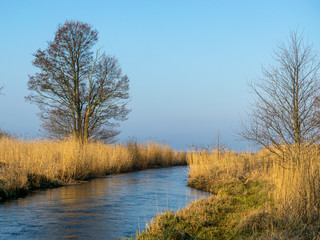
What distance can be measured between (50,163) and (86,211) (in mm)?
5794

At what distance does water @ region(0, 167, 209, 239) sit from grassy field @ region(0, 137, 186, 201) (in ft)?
2.41

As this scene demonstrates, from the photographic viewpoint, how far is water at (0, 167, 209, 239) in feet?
20.7

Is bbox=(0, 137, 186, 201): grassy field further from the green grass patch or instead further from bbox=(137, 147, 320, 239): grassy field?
bbox=(137, 147, 320, 239): grassy field

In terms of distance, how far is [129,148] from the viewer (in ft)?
71.7

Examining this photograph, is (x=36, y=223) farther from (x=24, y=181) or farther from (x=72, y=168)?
(x=72, y=168)

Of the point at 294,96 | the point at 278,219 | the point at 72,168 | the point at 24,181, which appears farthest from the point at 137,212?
the point at 72,168

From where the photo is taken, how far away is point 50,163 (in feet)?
43.9

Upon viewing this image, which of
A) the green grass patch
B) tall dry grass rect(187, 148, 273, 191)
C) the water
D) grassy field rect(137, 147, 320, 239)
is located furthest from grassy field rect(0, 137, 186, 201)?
grassy field rect(137, 147, 320, 239)

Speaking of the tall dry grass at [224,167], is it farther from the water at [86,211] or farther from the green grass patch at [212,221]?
the green grass patch at [212,221]

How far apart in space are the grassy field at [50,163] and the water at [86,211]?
2.41 ft

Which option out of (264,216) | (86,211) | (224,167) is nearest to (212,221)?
(264,216)

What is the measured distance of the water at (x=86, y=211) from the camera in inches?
249

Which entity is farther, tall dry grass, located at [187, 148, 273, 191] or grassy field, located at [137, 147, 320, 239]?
tall dry grass, located at [187, 148, 273, 191]

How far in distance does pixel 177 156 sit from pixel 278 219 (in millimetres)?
21063
